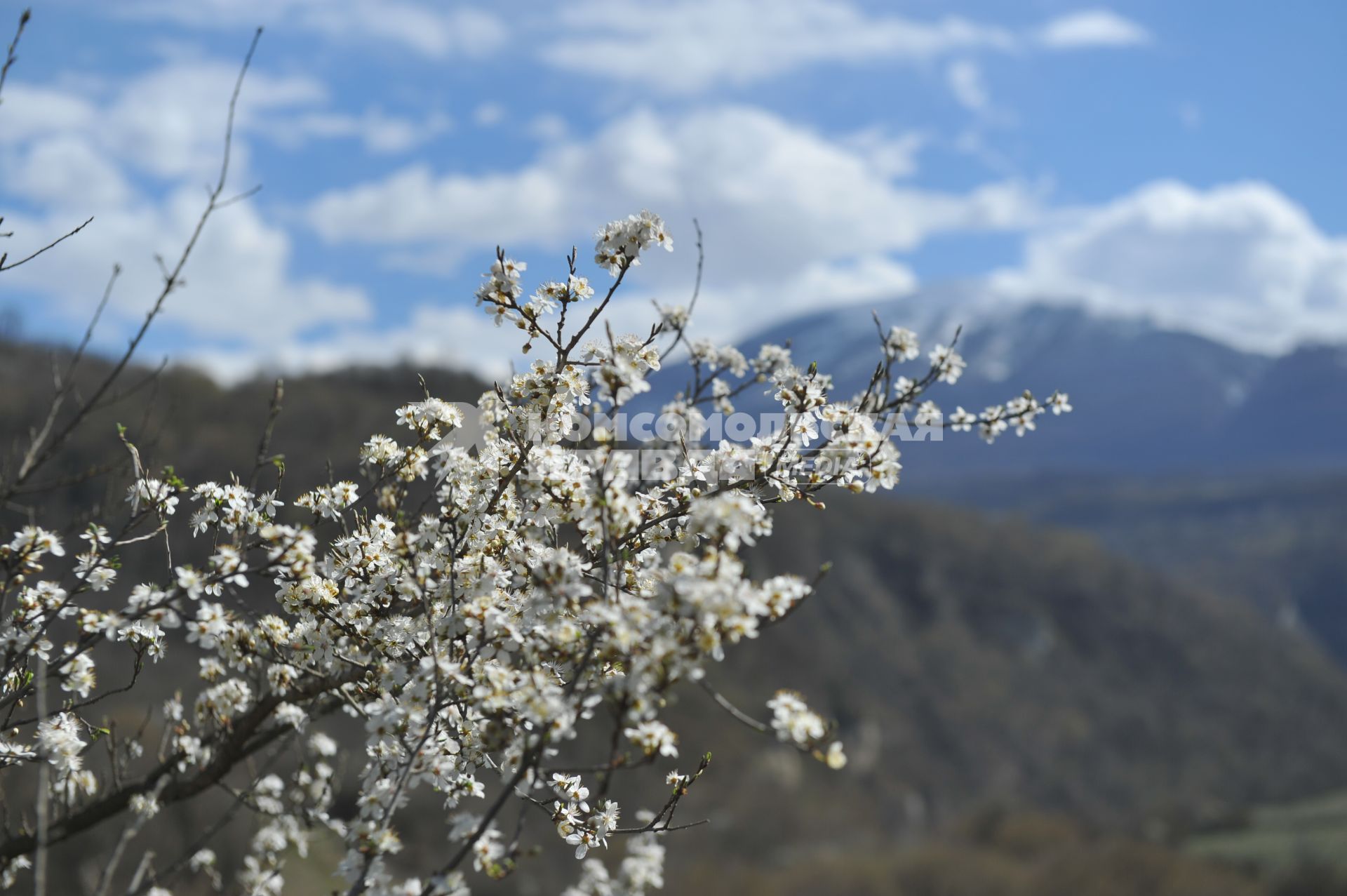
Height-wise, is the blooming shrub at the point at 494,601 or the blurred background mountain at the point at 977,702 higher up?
the blurred background mountain at the point at 977,702

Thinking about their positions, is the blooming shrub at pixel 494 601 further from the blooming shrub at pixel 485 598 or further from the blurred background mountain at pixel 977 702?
the blurred background mountain at pixel 977 702

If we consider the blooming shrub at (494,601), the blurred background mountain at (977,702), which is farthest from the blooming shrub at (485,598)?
the blurred background mountain at (977,702)

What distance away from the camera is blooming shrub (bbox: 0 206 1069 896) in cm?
345

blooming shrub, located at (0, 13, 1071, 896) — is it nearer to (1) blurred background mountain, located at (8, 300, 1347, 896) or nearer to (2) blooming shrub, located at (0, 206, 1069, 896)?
(2) blooming shrub, located at (0, 206, 1069, 896)

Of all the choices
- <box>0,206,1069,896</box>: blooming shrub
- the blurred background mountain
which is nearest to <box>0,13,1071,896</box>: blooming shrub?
<box>0,206,1069,896</box>: blooming shrub

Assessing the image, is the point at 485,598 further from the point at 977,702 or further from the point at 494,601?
the point at 977,702

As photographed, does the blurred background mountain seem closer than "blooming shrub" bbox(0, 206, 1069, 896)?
No

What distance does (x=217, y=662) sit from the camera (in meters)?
5.73

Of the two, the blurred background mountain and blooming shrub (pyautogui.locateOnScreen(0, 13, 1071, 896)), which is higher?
the blurred background mountain

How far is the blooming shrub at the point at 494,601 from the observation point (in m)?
3.45

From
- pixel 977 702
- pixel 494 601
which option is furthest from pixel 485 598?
pixel 977 702

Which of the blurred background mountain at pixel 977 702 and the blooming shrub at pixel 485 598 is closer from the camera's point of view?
the blooming shrub at pixel 485 598

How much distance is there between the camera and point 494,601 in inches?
164

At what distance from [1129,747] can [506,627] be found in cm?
13743
